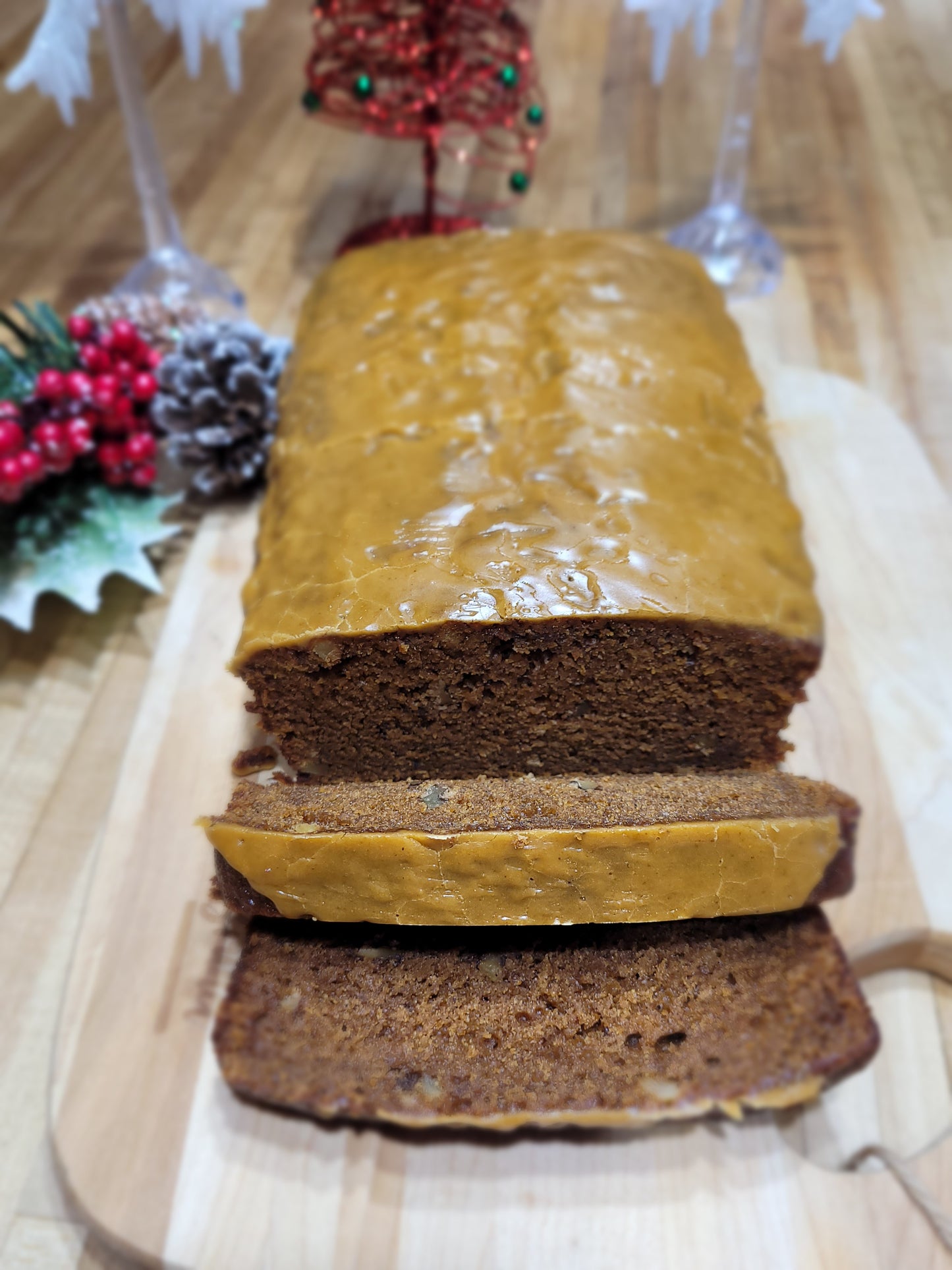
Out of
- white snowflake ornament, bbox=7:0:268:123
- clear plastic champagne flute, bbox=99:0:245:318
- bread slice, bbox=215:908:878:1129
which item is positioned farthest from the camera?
clear plastic champagne flute, bbox=99:0:245:318

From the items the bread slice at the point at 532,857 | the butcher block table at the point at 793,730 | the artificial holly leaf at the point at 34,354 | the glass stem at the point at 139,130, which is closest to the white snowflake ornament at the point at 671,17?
the butcher block table at the point at 793,730

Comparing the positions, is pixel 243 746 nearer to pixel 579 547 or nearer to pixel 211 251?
pixel 579 547

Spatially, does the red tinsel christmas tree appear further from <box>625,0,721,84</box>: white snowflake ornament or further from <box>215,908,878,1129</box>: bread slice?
<box>215,908,878,1129</box>: bread slice

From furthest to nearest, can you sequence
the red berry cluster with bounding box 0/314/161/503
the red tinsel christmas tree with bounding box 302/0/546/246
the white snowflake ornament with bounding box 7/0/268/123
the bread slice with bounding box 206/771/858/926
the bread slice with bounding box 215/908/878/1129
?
the red tinsel christmas tree with bounding box 302/0/546/246 < the white snowflake ornament with bounding box 7/0/268/123 < the red berry cluster with bounding box 0/314/161/503 < the bread slice with bounding box 215/908/878/1129 < the bread slice with bounding box 206/771/858/926

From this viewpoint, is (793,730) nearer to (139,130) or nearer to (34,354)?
(34,354)

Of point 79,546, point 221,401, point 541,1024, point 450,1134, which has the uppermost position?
point 221,401

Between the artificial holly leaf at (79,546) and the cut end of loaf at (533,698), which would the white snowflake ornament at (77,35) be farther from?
the cut end of loaf at (533,698)

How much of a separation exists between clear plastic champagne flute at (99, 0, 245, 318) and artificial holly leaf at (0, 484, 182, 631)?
0.90m

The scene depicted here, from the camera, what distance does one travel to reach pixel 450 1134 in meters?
1.77

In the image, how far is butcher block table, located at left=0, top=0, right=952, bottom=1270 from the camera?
1.69 metres

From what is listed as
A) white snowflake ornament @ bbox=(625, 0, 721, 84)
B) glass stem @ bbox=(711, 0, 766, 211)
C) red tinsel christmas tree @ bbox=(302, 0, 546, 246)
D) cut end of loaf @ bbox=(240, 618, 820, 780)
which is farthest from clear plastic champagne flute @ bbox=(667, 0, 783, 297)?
cut end of loaf @ bbox=(240, 618, 820, 780)

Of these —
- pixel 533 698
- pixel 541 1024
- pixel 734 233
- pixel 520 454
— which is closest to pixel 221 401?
pixel 520 454

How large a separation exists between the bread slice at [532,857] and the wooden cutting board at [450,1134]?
0.43 m

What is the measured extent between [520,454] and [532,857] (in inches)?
32.9
